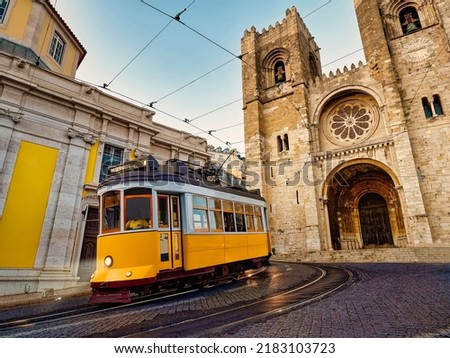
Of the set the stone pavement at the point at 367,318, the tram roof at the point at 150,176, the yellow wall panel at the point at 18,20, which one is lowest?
the stone pavement at the point at 367,318

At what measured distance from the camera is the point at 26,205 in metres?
8.56

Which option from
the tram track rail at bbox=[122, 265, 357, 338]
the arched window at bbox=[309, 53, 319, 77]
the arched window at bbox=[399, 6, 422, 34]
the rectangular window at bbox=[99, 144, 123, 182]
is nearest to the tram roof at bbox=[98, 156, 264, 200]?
the tram track rail at bbox=[122, 265, 357, 338]

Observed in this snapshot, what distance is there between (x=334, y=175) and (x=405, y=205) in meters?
4.96

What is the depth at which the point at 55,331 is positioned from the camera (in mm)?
3547

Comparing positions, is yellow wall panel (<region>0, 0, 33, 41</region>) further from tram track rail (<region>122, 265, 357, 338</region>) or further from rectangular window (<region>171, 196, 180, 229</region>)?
tram track rail (<region>122, 265, 357, 338</region>)

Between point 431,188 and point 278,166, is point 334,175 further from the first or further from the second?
point 431,188

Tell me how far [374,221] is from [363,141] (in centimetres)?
700

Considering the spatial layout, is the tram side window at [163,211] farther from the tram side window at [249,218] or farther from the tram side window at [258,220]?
the tram side window at [258,220]

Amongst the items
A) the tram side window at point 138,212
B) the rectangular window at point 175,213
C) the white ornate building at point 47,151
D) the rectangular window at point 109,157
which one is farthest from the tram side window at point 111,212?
the rectangular window at point 109,157

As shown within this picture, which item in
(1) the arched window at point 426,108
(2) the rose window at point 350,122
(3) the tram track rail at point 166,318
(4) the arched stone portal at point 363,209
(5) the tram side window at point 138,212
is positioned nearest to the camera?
(3) the tram track rail at point 166,318

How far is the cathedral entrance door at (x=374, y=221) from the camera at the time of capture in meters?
19.4

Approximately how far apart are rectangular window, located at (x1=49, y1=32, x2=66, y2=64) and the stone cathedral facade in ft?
37.4

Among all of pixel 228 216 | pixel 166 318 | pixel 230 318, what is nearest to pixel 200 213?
pixel 228 216

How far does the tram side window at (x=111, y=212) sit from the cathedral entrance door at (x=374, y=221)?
20638mm
